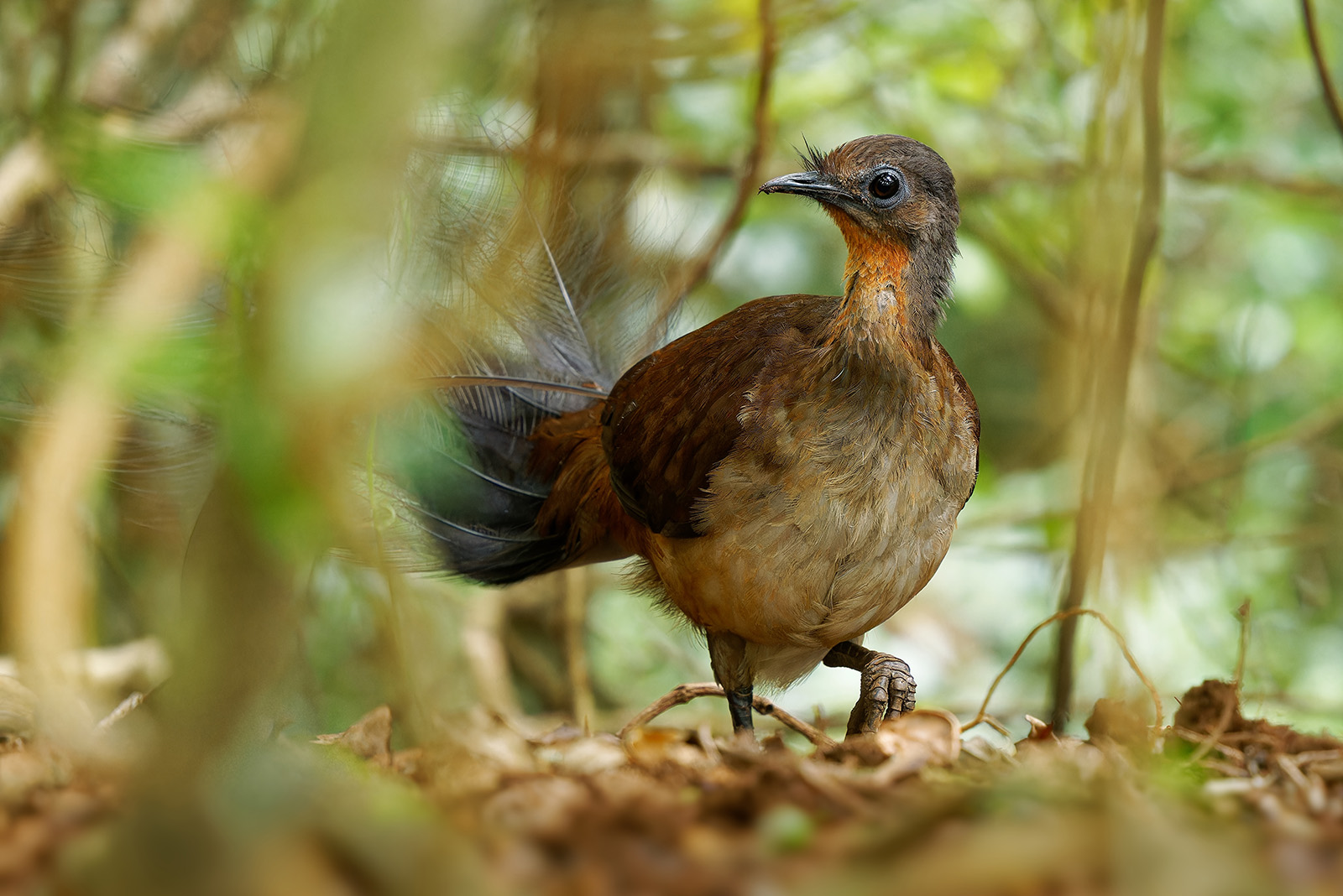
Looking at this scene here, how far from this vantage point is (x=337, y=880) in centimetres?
110

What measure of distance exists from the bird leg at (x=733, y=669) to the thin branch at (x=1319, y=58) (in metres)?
2.03

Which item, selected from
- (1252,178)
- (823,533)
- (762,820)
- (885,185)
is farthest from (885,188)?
(1252,178)

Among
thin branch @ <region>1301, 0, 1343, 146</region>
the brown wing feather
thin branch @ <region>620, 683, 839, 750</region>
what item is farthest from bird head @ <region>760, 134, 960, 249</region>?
thin branch @ <region>620, 683, 839, 750</region>

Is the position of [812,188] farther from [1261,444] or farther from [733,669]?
[1261,444]

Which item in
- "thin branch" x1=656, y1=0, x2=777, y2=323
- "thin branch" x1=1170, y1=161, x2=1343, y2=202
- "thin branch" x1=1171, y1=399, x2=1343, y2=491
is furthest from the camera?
"thin branch" x1=1170, y1=161, x2=1343, y2=202

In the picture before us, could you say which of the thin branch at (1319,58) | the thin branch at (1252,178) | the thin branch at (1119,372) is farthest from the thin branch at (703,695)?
the thin branch at (1252,178)

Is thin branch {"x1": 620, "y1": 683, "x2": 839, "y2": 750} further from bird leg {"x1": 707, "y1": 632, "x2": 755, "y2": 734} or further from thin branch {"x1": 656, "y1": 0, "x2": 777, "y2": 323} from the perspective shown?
thin branch {"x1": 656, "y1": 0, "x2": 777, "y2": 323}

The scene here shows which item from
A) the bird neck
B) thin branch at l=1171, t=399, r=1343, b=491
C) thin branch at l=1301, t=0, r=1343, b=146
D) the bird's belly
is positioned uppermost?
thin branch at l=1171, t=399, r=1343, b=491

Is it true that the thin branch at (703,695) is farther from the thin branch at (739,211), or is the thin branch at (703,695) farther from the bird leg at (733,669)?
the thin branch at (739,211)

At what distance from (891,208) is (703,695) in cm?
123

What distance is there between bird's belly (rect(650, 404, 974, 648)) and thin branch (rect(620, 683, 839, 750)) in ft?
0.62

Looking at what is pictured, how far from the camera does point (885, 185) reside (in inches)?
109

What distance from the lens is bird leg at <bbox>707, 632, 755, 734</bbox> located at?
302 centimetres

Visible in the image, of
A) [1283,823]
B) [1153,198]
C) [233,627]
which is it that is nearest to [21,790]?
[233,627]
